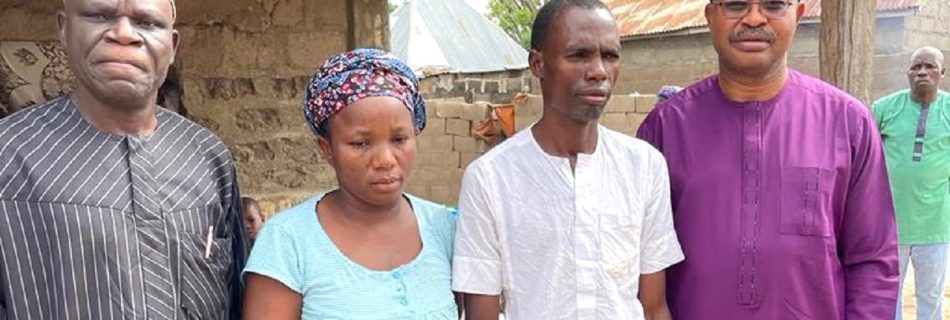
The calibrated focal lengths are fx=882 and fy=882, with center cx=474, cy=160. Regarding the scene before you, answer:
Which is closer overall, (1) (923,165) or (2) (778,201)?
(2) (778,201)

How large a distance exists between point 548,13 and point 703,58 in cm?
1041

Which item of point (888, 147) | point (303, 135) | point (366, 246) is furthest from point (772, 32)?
point (888, 147)

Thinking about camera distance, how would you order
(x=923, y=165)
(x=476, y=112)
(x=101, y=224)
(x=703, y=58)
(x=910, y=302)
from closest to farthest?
(x=101, y=224), (x=923, y=165), (x=910, y=302), (x=476, y=112), (x=703, y=58)

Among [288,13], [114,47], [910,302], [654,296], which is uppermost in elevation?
[288,13]

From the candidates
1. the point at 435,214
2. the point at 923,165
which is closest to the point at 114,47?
the point at 435,214

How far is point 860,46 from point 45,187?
165 inches

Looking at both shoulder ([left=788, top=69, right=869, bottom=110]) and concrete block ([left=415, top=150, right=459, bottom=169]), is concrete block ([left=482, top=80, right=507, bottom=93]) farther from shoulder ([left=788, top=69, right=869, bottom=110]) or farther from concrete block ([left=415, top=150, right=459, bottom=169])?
shoulder ([left=788, top=69, right=869, bottom=110])

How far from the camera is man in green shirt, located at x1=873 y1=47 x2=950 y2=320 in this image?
4.90 meters

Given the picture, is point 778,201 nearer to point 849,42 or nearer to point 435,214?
point 435,214

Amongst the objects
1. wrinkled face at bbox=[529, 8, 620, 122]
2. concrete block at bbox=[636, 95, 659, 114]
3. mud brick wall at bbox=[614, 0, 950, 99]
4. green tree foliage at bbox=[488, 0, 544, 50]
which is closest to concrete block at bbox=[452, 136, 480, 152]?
concrete block at bbox=[636, 95, 659, 114]

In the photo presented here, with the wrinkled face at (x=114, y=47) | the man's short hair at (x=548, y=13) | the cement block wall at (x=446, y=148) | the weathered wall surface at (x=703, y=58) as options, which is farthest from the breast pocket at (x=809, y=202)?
the weathered wall surface at (x=703, y=58)

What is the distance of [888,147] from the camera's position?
498cm

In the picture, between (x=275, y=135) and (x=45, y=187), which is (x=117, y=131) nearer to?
(x=45, y=187)

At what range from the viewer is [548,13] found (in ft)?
6.42
